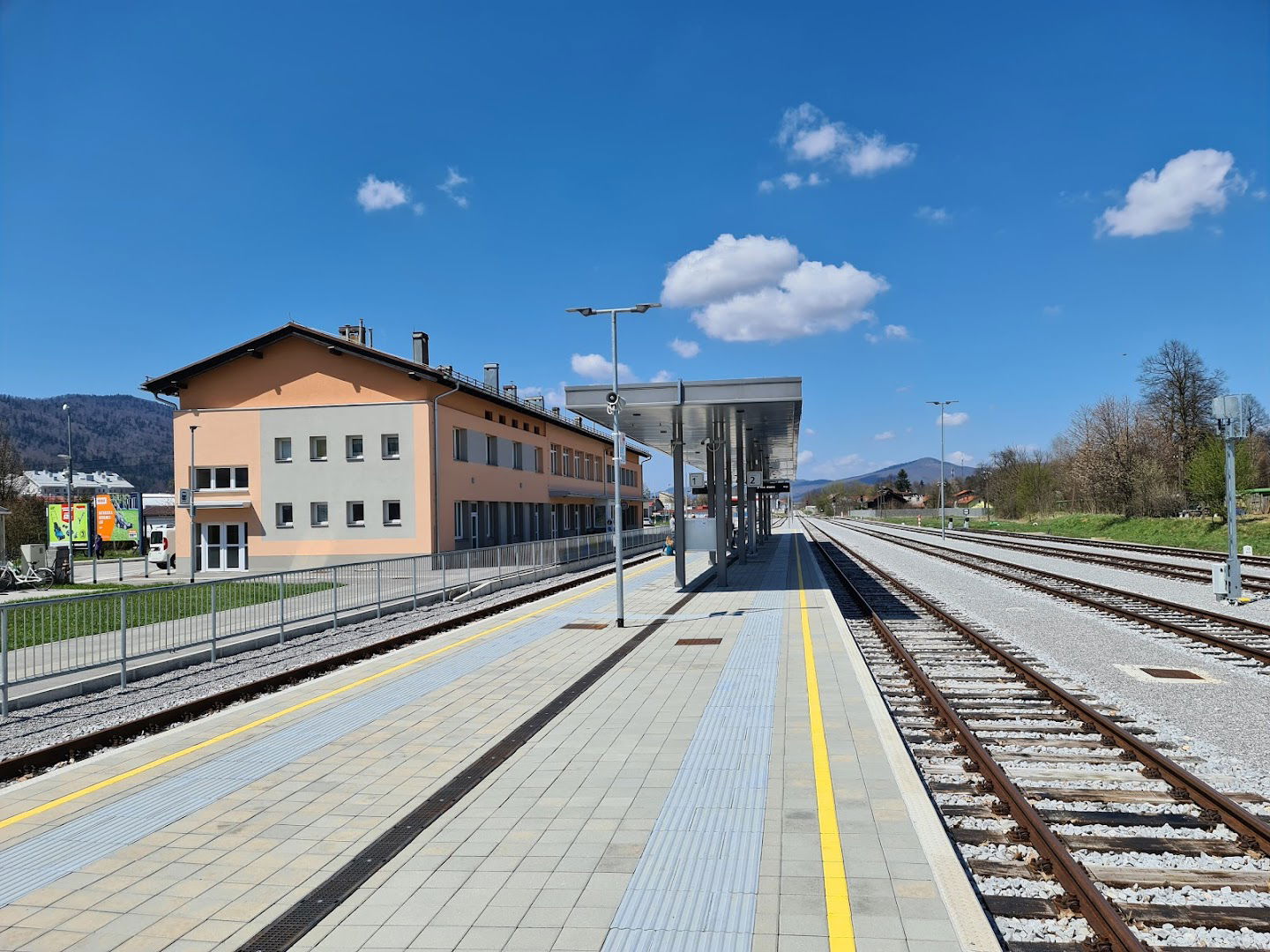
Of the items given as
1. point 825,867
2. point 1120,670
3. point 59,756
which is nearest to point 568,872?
point 825,867

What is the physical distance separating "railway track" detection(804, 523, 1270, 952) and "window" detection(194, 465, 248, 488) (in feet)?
101

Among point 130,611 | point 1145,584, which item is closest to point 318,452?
point 130,611

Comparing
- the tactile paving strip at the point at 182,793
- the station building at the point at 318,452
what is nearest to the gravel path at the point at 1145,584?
the tactile paving strip at the point at 182,793

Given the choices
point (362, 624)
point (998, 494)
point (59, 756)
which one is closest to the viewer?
point (59, 756)

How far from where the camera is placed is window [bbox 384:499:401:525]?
107 ft

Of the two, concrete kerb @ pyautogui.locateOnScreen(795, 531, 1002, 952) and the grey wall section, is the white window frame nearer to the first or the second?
the grey wall section

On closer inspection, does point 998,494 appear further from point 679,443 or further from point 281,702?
point 281,702

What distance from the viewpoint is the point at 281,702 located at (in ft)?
31.0

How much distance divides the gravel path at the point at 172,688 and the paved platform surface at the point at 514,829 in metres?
1.32

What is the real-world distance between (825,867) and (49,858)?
466 cm

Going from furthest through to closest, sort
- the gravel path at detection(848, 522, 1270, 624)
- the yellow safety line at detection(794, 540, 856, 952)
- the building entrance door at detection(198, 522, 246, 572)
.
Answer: the building entrance door at detection(198, 522, 246, 572) → the gravel path at detection(848, 522, 1270, 624) → the yellow safety line at detection(794, 540, 856, 952)

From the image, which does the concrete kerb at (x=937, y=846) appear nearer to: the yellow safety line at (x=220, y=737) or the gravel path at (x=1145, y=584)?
the yellow safety line at (x=220, y=737)

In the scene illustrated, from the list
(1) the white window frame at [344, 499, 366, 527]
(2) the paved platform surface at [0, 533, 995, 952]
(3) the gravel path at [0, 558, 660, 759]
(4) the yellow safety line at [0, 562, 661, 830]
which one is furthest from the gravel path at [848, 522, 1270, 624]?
(1) the white window frame at [344, 499, 366, 527]

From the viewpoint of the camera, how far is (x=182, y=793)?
20.8ft
